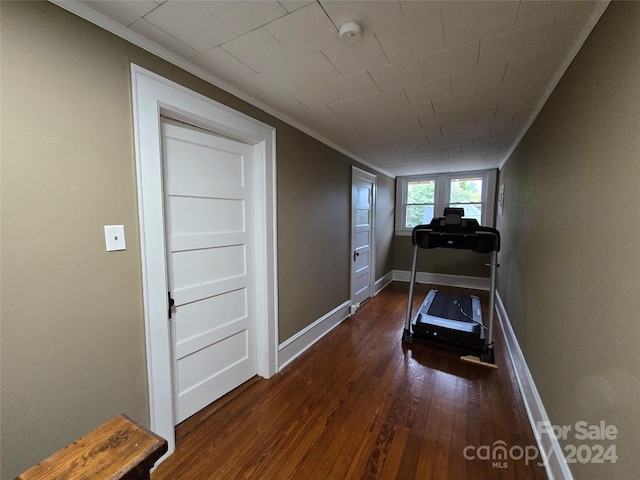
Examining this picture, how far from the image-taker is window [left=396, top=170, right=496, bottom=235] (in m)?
4.99

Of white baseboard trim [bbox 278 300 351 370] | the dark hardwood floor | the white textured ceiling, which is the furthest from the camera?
white baseboard trim [bbox 278 300 351 370]

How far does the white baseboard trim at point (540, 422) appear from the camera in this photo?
1.36 metres

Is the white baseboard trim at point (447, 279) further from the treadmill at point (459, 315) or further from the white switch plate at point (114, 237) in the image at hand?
the white switch plate at point (114, 237)

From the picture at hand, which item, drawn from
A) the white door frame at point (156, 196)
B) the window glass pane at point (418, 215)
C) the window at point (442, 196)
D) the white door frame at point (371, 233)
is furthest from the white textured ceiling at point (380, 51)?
the window glass pane at point (418, 215)

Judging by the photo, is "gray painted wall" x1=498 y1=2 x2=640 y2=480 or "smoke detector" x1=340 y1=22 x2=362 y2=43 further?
"smoke detector" x1=340 y1=22 x2=362 y2=43

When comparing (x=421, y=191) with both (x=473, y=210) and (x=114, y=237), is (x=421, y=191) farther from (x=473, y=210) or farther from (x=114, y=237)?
(x=114, y=237)

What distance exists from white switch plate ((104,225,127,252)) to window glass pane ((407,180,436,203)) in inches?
213

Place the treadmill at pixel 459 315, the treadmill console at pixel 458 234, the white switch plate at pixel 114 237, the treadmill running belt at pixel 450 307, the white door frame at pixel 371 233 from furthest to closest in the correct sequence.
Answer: the white door frame at pixel 371 233 < the treadmill running belt at pixel 450 307 < the treadmill console at pixel 458 234 < the treadmill at pixel 459 315 < the white switch plate at pixel 114 237

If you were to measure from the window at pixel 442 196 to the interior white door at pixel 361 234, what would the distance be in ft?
5.22

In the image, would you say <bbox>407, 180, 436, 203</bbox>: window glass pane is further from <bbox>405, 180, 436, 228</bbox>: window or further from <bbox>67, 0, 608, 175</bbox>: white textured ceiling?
<bbox>67, 0, 608, 175</bbox>: white textured ceiling

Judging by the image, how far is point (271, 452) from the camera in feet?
5.30

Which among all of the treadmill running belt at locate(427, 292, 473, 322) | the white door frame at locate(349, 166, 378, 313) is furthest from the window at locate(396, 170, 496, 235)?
the treadmill running belt at locate(427, 292, 473, 322)

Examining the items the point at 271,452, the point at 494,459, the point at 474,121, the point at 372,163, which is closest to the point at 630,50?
the point at 474,121

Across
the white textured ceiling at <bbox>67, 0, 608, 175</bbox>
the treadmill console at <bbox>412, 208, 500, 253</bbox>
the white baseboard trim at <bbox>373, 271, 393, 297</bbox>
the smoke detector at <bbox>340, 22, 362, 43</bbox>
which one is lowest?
the white baseboard trim at <bbox>373, 271, 393, 297</bbox>
